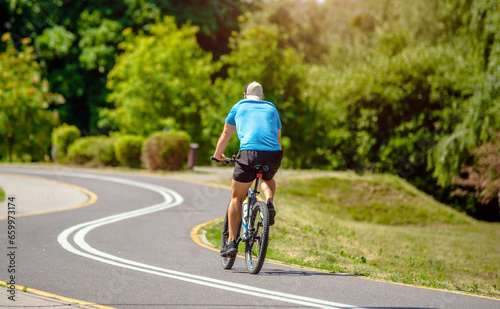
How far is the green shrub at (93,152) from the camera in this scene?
1022 inches

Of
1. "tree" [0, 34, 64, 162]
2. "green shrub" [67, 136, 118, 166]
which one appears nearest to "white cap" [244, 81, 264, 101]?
"green shrub" [67, 136, 118, 166]

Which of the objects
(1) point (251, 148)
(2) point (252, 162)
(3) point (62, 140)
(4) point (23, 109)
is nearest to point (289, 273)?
(2) point (252, 162)

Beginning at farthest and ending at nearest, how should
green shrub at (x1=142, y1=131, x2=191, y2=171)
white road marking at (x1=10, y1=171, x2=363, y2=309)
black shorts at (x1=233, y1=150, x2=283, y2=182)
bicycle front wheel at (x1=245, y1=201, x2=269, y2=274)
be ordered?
green shrub at (x1=142, y1=131, x2=191, y2=171)
black shorts at (x1=233, y1=150, x2=283, y2=182)
bicycle front wheel at (x1=245, y1=201, x2=269, y2=274)
white road marking at (x1=10, y1=171, x2=363, y2=309)

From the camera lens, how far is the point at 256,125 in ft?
21.1

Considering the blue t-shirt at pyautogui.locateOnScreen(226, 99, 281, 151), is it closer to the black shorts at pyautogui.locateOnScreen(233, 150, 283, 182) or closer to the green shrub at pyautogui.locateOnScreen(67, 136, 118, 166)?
the black shorts at pyautogui.locateOnScreen(233, 150, 283, 182)

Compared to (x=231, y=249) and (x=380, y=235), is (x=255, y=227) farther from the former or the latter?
(x=380, y=235)

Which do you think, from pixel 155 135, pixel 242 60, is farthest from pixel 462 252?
pixel 242 60

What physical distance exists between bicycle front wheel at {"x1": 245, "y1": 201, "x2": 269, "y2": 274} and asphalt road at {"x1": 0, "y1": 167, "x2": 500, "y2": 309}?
6.4 inches

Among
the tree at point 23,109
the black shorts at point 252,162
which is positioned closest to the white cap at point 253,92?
the black shorts at point 252,162

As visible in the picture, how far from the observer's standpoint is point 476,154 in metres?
18.0

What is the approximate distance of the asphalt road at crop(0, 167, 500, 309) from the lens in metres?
5.46

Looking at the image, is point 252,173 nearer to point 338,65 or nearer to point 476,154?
point 476,154

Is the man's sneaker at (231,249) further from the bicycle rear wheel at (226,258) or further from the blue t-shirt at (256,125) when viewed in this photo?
the blue t-shirt at (256,125)

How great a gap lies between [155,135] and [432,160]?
11.4 m
